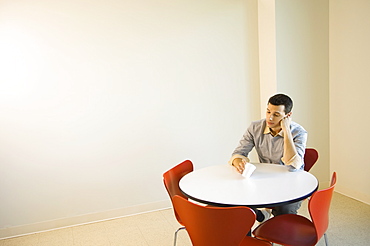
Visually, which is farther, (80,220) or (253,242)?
(80,220)

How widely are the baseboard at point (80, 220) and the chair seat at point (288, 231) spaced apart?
78.0 inches

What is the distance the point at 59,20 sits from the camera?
3.63m

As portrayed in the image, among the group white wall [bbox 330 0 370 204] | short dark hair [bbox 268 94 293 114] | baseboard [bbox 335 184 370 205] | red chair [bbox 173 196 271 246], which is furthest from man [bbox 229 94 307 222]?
baseboard [bbox 335 184 370 205]

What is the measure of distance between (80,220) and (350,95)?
130 inches

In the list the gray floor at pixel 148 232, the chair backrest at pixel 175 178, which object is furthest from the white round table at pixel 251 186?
the gray floor at pixel 148 232

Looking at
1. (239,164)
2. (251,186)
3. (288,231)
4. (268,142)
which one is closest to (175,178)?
(239,164)

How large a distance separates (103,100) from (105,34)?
69 centimetres

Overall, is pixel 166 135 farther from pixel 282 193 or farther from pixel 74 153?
pixel 282 193

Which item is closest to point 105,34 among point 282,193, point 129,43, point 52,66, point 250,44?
point 129,43

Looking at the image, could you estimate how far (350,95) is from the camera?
4.07m

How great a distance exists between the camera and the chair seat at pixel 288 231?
2141 millimetres

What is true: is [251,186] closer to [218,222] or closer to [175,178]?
[218,222]

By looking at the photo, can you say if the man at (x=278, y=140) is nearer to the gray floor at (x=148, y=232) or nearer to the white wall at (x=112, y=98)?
the gray floor at (x=148, y=232)

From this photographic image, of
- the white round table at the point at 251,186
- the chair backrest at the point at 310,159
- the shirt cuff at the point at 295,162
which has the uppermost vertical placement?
the shirt cuff at the point at 295,162
